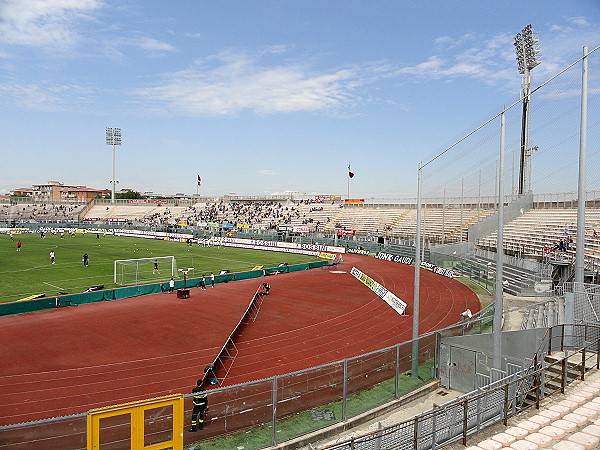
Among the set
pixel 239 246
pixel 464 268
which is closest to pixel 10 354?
pixel 464 268

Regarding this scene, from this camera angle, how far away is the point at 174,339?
19.7 m

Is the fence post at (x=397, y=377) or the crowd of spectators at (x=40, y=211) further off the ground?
the crowd of spectators at (x=40, y=211)

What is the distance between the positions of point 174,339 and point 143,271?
2181 centimetres

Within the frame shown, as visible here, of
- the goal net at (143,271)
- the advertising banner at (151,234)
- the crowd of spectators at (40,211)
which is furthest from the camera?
the crowd of spectators at (40,211)

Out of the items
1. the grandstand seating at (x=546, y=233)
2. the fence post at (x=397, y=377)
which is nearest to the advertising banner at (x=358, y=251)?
the grandstand seating at (x=546, y=233)

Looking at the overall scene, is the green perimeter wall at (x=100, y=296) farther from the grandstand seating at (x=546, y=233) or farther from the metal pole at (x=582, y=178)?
the metal pole at (x=582, y=178)

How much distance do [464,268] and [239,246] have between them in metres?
37.7

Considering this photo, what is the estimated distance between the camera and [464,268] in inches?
1437

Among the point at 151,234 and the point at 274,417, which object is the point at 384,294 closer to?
the point at 274,417

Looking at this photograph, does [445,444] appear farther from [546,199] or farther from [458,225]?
[458,225]

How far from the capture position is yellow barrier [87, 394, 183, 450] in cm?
838

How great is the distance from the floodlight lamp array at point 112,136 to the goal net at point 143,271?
83464mm

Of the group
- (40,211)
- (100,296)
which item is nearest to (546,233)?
(100,296)

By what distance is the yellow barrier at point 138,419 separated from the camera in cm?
838
